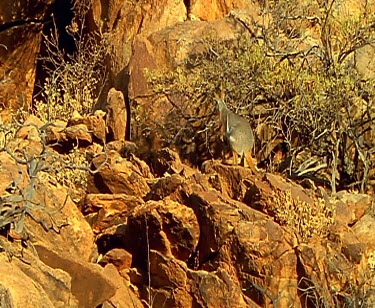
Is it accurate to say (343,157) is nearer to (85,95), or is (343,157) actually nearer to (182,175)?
(182,175)

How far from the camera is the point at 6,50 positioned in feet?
55.5

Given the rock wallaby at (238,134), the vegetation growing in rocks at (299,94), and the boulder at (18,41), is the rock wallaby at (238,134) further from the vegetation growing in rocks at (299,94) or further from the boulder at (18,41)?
the boulder at (18,41)

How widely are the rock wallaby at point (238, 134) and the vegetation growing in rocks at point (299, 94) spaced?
2.23 feet

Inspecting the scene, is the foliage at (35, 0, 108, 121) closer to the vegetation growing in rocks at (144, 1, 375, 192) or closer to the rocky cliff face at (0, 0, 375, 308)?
the vegetation growing in rocks at (144, 1, 375, 192)

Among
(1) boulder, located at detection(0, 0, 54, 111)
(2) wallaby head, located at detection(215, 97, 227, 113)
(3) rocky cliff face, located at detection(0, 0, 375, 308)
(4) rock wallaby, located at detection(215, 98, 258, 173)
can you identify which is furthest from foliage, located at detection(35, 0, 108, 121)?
(4) rock wallaby, located at detection(215, 98, 258, 173)

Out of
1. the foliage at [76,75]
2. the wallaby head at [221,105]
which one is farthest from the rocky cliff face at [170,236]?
the foliage at [76,75]

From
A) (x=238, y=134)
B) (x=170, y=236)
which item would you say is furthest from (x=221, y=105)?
(x=170, y=236)

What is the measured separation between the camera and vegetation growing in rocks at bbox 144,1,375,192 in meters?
11.4

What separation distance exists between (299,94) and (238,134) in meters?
1.17

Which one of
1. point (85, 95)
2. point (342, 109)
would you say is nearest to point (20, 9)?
point (85, 95)

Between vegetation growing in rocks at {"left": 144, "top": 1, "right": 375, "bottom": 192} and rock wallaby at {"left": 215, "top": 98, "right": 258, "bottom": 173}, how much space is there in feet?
2.23

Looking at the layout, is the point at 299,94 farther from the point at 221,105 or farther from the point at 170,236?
the point at 170,236

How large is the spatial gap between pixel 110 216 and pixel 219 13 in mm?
6223

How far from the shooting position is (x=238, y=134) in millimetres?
10891
